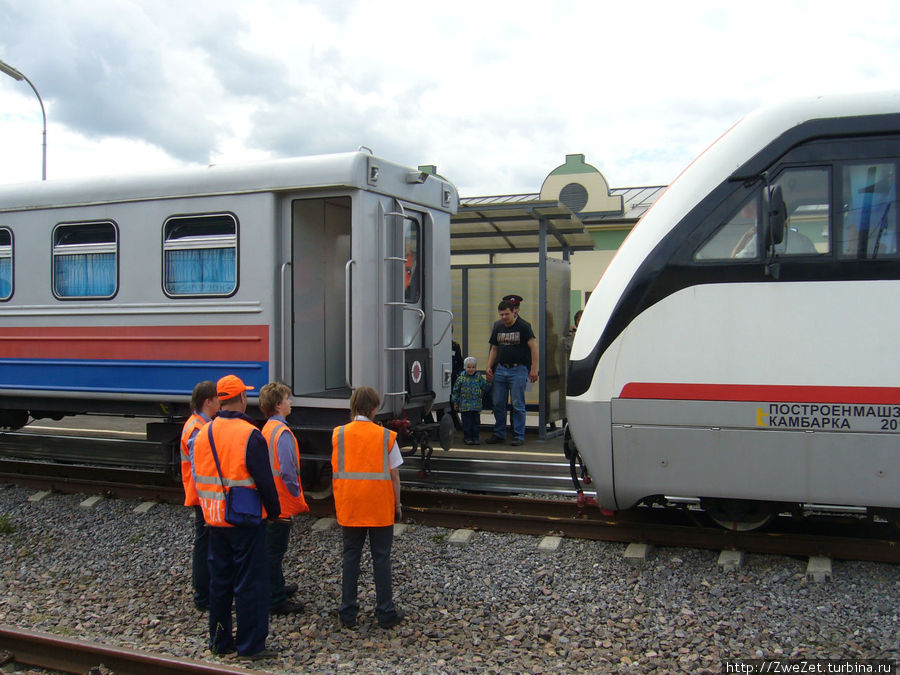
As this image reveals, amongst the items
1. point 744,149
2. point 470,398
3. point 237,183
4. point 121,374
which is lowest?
Answer: point 470,398

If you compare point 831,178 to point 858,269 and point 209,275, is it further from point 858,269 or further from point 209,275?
point 209,275

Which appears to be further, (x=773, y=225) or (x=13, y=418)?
(x=13, y=418)

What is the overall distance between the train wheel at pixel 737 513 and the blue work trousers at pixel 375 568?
2469 mm

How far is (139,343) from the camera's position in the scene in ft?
25.9

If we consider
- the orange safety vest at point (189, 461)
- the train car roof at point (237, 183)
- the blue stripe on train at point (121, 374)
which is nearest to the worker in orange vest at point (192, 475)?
the orange safety vest at point (189, 461)

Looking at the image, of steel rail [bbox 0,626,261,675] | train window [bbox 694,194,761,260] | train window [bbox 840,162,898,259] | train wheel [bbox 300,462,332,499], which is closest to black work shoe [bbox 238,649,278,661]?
steel rail [bbox 0,626,261,675]

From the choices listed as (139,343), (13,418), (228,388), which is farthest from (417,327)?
(13,418)

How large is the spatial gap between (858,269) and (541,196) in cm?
2312

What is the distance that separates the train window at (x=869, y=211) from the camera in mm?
5027

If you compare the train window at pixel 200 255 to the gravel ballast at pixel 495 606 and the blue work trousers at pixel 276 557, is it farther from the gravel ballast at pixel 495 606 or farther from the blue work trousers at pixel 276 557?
the blue work trousers at pixel 276 557

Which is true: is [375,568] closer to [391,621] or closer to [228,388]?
[391,621]

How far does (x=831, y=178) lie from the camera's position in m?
Answer: 5.18

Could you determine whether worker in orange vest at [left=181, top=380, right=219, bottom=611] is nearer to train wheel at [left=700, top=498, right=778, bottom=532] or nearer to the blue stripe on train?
the blue stripe on train

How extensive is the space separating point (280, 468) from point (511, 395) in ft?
18.3
